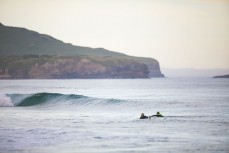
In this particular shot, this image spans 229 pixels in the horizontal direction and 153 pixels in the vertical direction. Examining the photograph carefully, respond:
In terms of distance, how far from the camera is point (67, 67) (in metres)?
162

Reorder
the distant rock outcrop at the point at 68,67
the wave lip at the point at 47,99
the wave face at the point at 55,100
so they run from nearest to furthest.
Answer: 1. the wave face at the point at 55,100
2. the wave lip at the point at 47,99
3. the distant rock outcrop at the point at 68,67

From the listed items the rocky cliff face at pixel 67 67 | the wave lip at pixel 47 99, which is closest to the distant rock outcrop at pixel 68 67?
the rocky cliff face at pixel 67 67

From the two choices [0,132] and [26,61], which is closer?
[0,132]

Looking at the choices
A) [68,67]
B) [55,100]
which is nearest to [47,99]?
[55,100]

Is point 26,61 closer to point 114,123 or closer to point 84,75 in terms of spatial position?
point 84,75

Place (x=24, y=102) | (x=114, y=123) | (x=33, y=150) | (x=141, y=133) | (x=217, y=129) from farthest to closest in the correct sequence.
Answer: (x=24, y=102) < (x=114, y=123) < (x=217, y=129) < (x=141, y=133) < (x=33, y=150)

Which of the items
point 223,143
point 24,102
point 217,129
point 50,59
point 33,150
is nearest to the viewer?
point 33,150

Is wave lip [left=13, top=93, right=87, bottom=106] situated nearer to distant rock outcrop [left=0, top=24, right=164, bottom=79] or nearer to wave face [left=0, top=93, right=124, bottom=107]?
wave face [left=0, top=93, right=124, bottom=107]

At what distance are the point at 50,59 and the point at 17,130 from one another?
137 meters

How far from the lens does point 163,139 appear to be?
19109 millimetres

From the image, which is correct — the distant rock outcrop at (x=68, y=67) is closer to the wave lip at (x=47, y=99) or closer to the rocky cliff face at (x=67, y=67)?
the rocky cliff face at (x=67, y=67)

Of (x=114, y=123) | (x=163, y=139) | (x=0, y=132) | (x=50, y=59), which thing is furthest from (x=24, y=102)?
(x=50, y=59)

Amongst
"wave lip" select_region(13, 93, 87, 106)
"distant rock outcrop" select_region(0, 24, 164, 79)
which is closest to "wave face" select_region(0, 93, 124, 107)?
"wave lip" select_region(13, 93, 87, 106)

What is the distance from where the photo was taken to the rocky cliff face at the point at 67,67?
15775cm
